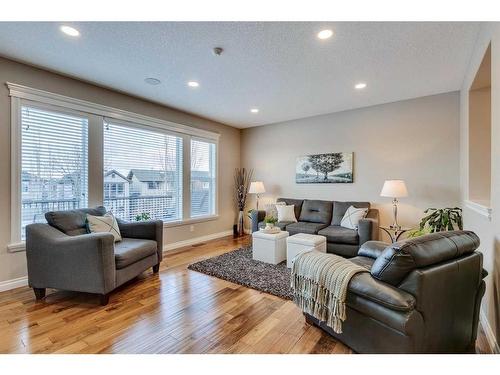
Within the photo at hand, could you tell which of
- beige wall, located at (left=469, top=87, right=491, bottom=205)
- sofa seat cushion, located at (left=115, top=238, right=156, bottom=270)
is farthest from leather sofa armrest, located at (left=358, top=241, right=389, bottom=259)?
sofa seat cushion, located at (left=115, top=238, right=156, bottom=270)

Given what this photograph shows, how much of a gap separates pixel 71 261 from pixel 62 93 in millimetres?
2128

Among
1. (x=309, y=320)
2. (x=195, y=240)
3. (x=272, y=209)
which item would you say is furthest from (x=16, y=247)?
(x=272, y=209)

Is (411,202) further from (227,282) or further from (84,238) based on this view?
(84,238)

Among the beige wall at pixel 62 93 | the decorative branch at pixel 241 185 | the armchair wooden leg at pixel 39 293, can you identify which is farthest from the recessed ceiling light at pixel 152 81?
the decorative branch at pixel 241 185

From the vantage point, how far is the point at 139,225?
320 cm

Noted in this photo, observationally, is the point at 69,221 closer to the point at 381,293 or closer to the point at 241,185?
the point at 381,293

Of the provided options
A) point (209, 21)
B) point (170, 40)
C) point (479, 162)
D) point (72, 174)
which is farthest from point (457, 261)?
point (72, 174)

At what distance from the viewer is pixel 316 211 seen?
453 cm

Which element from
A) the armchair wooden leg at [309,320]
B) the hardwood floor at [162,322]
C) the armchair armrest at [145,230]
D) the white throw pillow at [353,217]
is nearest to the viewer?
the hardwood floor at [162,322]

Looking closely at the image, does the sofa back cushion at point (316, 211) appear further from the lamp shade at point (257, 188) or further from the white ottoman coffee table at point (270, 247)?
the white ottoman coffee table at point (270, 247)

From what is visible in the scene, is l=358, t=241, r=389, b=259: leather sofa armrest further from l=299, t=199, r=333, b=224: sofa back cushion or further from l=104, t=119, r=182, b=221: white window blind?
l=104, t=119, r=182, b=221: white window blind

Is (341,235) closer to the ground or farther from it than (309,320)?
farther from it

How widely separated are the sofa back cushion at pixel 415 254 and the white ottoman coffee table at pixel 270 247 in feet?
6.51

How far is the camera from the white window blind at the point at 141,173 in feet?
12.0
